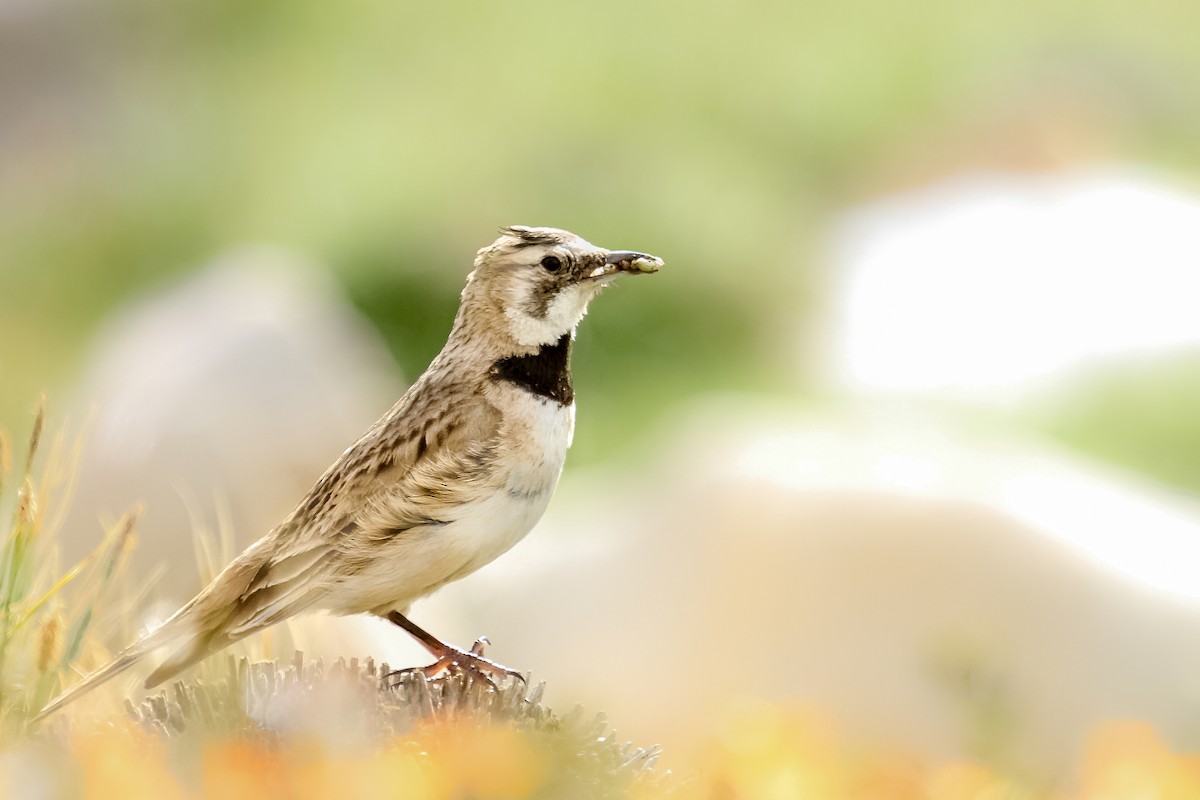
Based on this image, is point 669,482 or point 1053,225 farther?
point 1053,225

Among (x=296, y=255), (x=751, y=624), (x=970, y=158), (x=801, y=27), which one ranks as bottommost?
(x=751, y=624)

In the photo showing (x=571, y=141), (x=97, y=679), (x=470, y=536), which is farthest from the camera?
(x=571, y=141)

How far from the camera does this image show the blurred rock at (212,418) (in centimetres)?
512

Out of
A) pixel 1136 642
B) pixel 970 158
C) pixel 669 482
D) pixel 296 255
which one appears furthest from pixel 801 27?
pixel 1136 642

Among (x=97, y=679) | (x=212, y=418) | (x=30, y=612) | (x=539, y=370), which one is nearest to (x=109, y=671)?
(x=97, y=679)

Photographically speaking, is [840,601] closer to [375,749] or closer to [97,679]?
[97,679]

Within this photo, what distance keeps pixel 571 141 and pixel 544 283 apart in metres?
11.6

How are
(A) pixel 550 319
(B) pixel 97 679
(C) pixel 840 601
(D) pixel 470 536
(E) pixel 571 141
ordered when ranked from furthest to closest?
1. (E) pixel 571 141
2. (C) pixel 840 601
3. (A) pixel 550 319
4. (D) pixel 470 536
5. (B) pixel 97 679

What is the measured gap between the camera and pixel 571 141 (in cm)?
1433

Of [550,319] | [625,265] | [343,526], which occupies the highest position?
[625,265]

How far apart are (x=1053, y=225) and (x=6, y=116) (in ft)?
35.7

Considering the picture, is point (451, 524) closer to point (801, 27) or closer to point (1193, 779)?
point (1193, 779)

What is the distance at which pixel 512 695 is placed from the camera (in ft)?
8.59

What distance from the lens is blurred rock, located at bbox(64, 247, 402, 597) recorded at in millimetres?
5117
